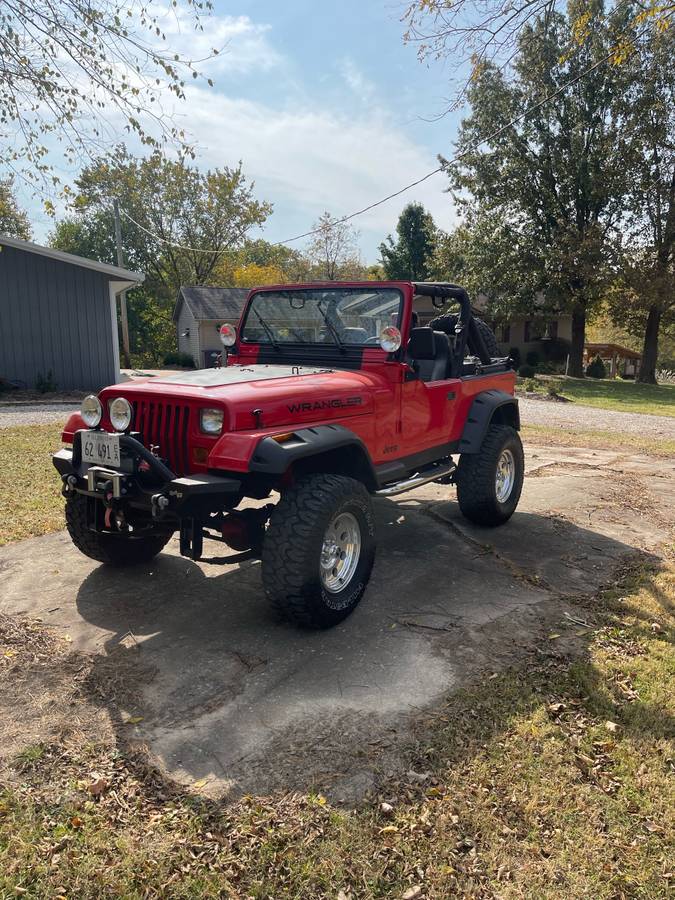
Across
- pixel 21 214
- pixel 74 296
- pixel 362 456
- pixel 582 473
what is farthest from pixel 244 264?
pixel 362 456

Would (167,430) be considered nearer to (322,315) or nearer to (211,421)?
(211,421)

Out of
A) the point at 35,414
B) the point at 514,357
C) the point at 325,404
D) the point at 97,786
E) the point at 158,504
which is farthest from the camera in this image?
the point at 35,414

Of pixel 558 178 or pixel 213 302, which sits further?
pixel 213 302

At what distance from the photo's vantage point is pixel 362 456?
14.1 ft

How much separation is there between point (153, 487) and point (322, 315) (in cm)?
216

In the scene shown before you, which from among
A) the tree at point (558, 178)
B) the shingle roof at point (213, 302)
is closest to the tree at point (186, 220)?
the shingle roof at point (213, 302)

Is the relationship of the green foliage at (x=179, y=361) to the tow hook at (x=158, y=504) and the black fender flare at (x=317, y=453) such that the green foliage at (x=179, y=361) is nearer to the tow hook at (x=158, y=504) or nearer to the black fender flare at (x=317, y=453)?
the black fender flare at (x=317, y=453)

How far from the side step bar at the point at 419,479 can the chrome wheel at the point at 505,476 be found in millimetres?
598

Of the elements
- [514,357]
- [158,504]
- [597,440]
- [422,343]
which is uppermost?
[422,343]

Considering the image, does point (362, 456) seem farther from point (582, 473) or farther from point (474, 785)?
point (582, 473)

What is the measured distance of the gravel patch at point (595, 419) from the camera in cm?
1395

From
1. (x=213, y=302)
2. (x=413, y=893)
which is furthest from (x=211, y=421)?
(x=213, y=302)

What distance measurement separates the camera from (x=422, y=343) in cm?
484

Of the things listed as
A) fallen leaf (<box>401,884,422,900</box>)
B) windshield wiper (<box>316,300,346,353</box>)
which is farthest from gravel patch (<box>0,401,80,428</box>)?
fallen leaf (<box>401,884,422,900</box>)
